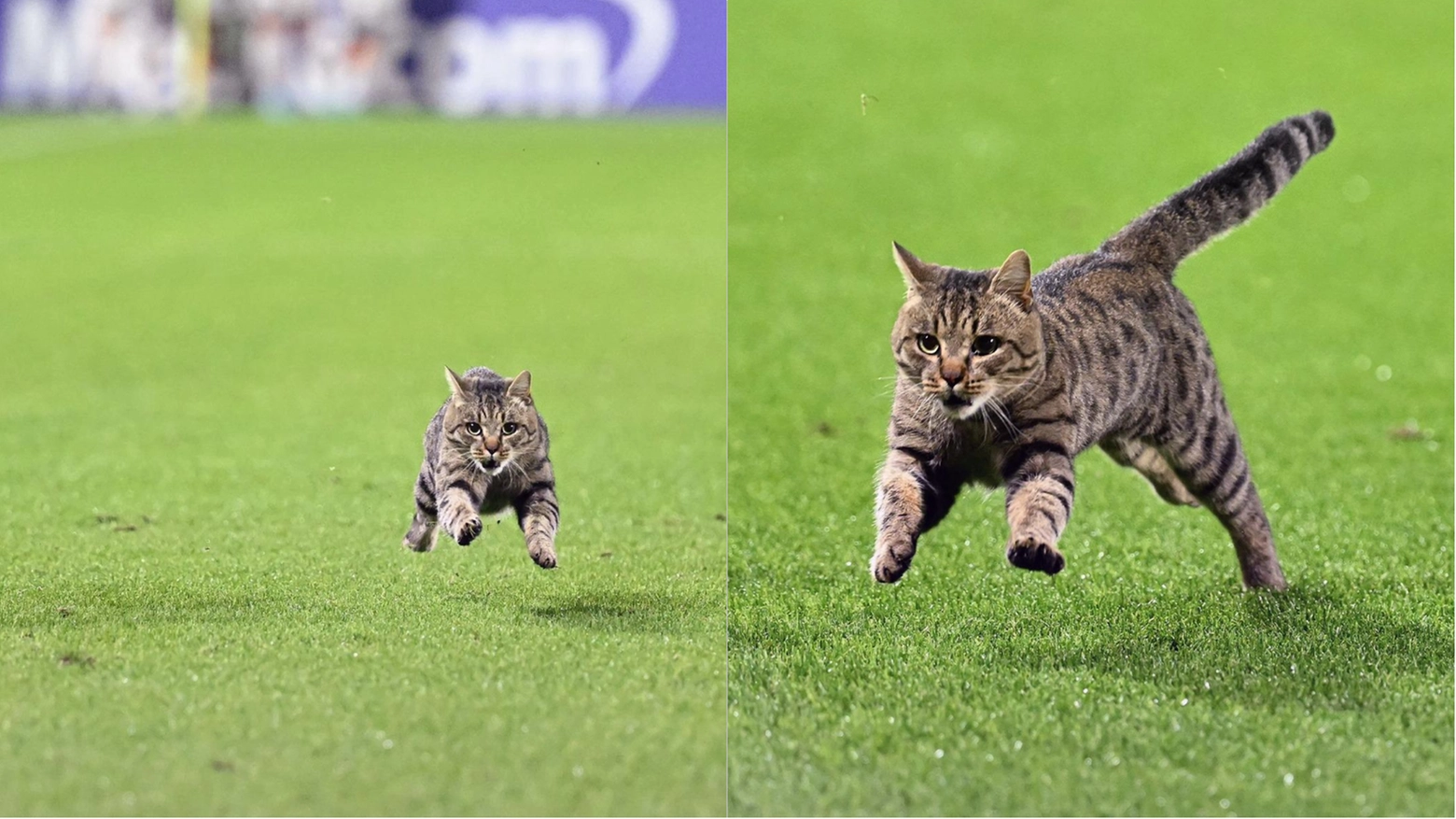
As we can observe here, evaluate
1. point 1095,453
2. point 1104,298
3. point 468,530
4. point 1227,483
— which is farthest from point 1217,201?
point 1095,453

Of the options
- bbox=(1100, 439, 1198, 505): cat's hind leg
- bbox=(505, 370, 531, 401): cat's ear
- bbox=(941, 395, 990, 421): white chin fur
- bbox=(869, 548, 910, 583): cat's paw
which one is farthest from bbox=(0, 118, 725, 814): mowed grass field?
bbox=(1100, 439, 1198, 505): cat's hind leg

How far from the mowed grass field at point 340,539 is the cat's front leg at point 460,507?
57 cm

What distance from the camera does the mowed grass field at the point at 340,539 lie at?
146 inches

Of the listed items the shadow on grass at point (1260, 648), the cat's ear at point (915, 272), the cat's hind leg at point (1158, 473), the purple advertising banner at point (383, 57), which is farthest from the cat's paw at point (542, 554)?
the purple advertising banner at point (383, 57)

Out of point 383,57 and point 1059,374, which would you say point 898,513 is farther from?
point 383,57

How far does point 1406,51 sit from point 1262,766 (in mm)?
15500

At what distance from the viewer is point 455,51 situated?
3033 cm

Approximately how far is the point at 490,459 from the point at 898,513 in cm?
101

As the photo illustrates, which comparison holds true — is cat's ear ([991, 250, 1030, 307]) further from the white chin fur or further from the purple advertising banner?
the purple advertising banner

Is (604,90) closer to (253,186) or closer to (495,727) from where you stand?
(253,186)

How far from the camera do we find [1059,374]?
400cm

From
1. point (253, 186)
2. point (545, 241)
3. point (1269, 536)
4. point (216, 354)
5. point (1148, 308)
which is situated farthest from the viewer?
point (253, 186)

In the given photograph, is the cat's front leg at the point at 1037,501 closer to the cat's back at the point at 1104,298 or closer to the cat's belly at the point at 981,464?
the cat's belly at the point at 981,464

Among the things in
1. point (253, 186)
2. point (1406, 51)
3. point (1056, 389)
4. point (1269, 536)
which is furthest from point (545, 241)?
point (1056, 389)
